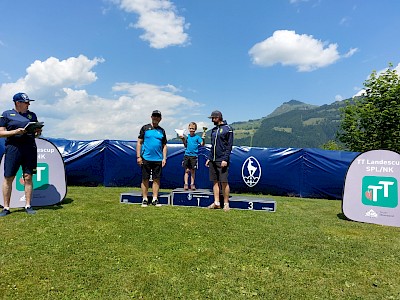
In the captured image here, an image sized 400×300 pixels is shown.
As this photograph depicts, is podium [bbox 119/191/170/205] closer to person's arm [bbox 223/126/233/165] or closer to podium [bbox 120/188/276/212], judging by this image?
podium [bbox 120/188/276/212]

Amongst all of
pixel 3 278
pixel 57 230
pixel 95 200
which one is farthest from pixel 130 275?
pixel 95 200

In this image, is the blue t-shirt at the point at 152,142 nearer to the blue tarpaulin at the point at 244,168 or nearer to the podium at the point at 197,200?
the podium at the point at 197,200

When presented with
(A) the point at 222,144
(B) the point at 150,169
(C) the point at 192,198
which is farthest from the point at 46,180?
(A) the point at 222,144

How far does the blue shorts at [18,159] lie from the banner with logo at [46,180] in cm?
97

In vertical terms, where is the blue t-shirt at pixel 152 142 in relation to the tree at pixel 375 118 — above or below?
below

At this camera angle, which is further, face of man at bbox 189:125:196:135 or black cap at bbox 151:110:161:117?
face of man at bbox 189:125:196:135

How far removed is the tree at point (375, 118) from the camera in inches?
984

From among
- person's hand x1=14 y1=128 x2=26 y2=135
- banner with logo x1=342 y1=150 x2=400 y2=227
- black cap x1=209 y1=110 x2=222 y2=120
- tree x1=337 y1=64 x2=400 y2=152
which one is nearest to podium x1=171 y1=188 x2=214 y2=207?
black cap x1=209 y1=110 x2=222 y2=120

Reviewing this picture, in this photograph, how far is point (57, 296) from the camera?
257 cm

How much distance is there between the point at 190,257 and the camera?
352cm

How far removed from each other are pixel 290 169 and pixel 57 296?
8.22 m

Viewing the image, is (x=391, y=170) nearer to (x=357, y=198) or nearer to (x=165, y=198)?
(x=357, y=198)

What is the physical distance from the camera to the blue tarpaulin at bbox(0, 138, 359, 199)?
936 cm

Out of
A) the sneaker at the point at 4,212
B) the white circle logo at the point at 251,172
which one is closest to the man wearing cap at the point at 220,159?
the white circle logo at the point at 251,172
